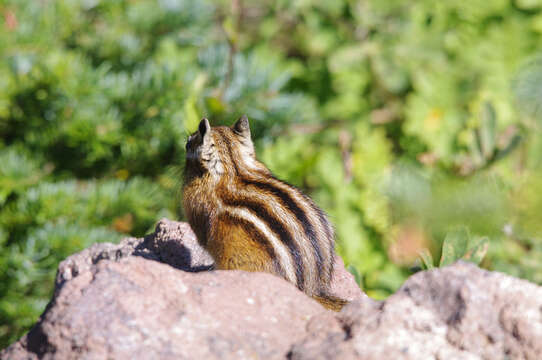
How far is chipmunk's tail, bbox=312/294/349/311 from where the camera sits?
188cm

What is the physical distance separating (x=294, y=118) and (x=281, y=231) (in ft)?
8.21

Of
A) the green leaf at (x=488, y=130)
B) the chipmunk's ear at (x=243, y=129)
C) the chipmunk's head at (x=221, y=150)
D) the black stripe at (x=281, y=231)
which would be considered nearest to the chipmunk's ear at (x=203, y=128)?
the chipmunk's head at (x=221, y=150)

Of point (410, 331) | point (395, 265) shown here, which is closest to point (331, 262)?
point (410, 331)

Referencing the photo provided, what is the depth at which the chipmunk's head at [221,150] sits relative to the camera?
7.96 feet

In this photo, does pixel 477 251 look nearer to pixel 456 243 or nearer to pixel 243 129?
pixel 456 243

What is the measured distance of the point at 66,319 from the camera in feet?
4.68

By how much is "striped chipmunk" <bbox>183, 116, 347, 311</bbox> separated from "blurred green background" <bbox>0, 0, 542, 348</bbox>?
399 mm

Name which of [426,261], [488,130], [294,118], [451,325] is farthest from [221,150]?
[294,118]

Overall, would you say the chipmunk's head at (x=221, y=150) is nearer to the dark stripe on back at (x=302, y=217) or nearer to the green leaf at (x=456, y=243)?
the dark stripe on back at (x=302, y=217)

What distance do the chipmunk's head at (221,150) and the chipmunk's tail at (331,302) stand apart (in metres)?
0.67

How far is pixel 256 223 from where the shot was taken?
2.08 meters

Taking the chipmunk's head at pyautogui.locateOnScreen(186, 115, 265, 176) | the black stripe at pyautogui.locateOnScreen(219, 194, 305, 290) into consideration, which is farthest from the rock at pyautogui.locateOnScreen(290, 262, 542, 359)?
the chipmunk's head at pyautogui.locateOnScreen(186, 115, 265, 176)

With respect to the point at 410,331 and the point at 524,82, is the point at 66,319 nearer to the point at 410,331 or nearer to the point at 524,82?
the point at 410,331

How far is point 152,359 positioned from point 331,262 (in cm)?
89
